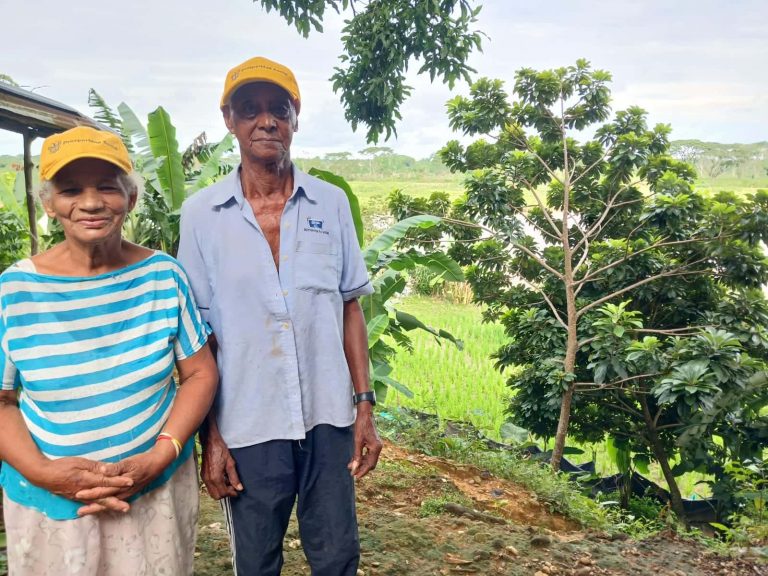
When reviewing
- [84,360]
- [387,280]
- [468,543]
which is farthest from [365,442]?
[387,280]

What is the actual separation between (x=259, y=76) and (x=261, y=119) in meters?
0.10

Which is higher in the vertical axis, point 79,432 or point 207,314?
point 207,314

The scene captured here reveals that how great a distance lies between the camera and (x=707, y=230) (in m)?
5.48

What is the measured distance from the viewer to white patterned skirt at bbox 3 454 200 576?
4.91 feet

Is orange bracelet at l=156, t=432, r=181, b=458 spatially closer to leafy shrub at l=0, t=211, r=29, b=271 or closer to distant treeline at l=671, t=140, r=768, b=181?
leafy shrub at l=0, t=211, r=29, b=271

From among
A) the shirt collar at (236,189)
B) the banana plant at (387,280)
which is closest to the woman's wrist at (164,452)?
the shirt collar at (236,189)

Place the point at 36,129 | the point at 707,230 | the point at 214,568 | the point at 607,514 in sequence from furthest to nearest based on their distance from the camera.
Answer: the point at 707,230 → the point at 607,514 → the point at 36,129 → the point at 214,568

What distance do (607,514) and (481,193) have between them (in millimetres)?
2654

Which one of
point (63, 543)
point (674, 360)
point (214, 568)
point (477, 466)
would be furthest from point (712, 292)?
point (63, 543)

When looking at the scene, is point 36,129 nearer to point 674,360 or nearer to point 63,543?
point 63,543

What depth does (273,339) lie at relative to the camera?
5.70ft

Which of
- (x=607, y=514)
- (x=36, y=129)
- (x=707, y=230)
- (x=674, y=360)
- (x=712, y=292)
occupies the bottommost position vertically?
(x=607, y=514)

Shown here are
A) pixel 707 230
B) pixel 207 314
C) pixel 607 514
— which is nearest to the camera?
pixel 207 314

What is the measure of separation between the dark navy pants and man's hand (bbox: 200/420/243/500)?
21mm
